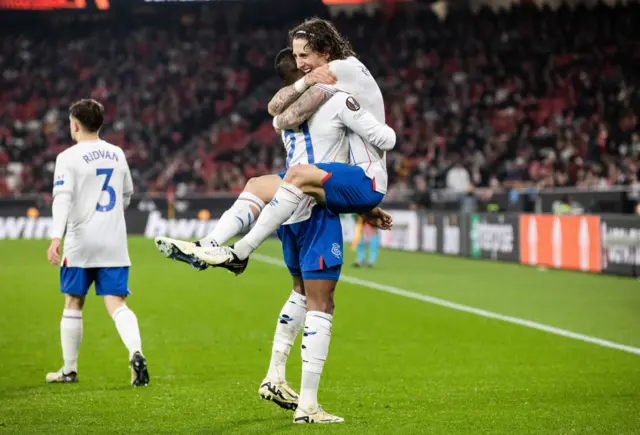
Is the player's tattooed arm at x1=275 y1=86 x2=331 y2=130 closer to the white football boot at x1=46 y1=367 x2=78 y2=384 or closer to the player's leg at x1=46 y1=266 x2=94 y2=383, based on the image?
the player's leg at x1=46 y1=266 x2=94 y2=383

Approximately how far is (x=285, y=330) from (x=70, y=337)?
221cm

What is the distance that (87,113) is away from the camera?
765cm

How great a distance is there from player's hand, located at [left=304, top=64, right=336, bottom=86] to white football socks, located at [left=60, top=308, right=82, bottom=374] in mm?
3075

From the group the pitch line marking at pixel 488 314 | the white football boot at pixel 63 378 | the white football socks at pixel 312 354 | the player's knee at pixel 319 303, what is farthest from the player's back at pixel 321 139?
the pitch line marking at pixel 488 314

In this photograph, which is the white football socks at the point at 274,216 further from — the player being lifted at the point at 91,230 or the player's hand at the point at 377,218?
the player being lifted at the point at 91,230

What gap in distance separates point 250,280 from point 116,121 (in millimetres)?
23940

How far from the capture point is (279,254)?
2638 cm

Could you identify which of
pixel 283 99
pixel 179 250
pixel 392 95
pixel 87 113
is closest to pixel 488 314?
pixel 87 113

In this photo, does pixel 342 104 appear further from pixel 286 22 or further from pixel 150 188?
pixel 286 22

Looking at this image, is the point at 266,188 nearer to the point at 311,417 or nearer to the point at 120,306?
the point at 311,417

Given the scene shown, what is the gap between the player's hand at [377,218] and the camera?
6.27 m

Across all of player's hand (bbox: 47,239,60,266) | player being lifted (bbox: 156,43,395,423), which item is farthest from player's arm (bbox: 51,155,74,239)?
player being lifted (bbox: 156,43,395,423)

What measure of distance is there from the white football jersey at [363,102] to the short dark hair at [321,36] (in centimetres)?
8

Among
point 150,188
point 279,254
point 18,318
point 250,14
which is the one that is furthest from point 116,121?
point 18,318
